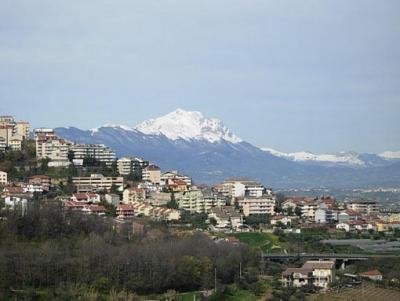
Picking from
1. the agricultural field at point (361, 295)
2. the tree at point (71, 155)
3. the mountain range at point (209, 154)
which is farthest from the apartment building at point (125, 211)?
the mountain range at point (209, 154)

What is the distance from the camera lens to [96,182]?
38719 millimetres

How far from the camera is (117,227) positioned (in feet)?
93.9

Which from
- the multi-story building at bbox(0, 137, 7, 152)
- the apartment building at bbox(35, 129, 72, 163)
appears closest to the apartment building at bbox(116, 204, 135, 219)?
the apartment building at bbox(35, 129, 72, 163)

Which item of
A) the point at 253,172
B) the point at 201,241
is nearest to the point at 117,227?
the point at 201,241

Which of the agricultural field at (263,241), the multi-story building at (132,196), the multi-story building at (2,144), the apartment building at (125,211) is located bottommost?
the agricultural field at (263,241)

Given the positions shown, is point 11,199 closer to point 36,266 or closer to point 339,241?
point 36,266

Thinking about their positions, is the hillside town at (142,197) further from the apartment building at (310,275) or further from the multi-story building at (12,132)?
the apartment building at (310,275)

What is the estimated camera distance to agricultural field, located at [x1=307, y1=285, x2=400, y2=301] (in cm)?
2331

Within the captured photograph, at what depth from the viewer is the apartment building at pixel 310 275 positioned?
2583 centimetres

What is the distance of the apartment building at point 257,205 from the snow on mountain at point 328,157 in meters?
128

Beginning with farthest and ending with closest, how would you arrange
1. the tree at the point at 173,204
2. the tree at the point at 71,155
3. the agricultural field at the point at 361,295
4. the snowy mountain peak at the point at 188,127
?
the snowy mountain peak at the point at 188,127 < the tree at the point at 71,155 < the tree at the point at 173,204 < the agricultural field at the point at 361,295

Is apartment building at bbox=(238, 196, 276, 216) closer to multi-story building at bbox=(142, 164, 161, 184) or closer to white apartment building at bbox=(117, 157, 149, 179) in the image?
multi-story building at bbox=(142, 164, 161, 184)

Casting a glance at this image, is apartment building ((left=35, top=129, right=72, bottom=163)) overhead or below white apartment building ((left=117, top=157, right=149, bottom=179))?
overhead

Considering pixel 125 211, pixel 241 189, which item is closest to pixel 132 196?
pixel 125 211
